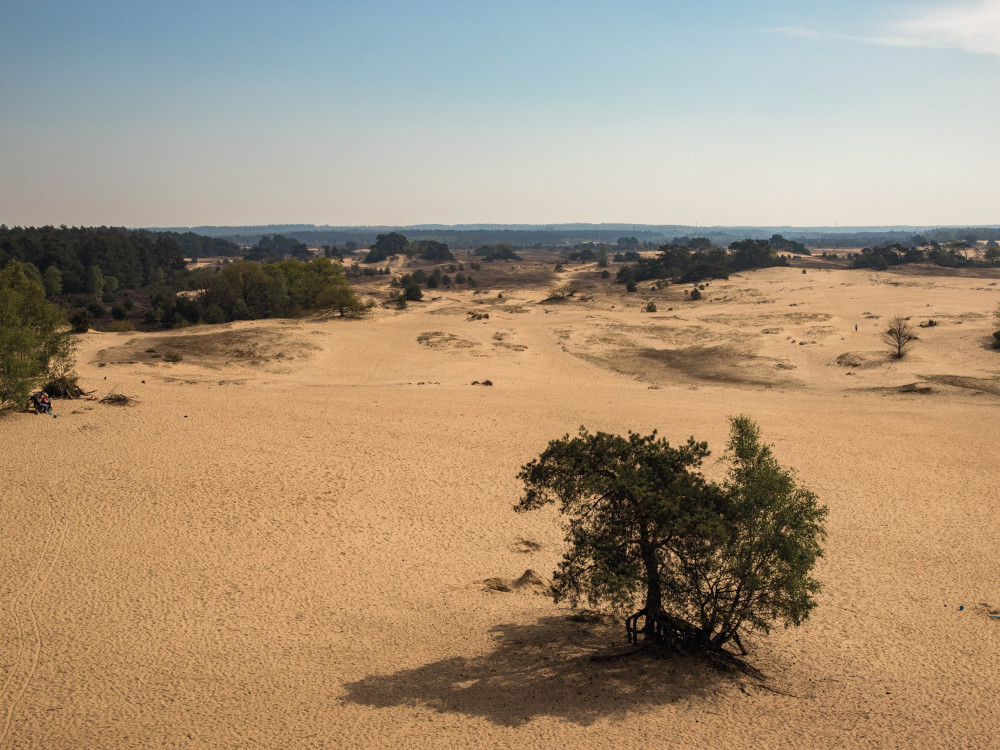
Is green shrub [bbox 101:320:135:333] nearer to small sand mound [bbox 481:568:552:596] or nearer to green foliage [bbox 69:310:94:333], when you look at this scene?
green foliage [bbox 69:310:94:333]

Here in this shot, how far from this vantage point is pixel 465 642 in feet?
51.3

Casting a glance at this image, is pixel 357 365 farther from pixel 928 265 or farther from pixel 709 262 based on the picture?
pixel 928 265

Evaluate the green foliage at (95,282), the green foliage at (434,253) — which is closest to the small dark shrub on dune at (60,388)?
the green foliage at (95,282)

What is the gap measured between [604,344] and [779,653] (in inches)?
1720

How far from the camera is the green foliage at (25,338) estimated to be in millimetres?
29344

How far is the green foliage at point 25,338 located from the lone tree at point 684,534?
2666 centimetres

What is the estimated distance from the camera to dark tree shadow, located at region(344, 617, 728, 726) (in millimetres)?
13031

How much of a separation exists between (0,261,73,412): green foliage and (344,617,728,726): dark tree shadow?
2487 centimetres

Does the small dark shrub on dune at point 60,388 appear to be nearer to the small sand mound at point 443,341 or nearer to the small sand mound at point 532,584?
the small sand mound at point 443,341

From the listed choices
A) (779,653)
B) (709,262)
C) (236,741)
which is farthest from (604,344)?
(709,262)

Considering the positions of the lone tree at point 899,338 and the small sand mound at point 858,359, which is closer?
the small sand mound at point 858,359

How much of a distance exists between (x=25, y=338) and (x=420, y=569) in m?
23.0

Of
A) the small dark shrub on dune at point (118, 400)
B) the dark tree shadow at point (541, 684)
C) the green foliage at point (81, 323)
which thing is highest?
the green foliage at point (81, 323)

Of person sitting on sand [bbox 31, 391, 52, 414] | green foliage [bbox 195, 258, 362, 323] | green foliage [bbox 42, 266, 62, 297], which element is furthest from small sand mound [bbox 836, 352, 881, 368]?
green foliage [bbox 42, 266, 62, 297]
